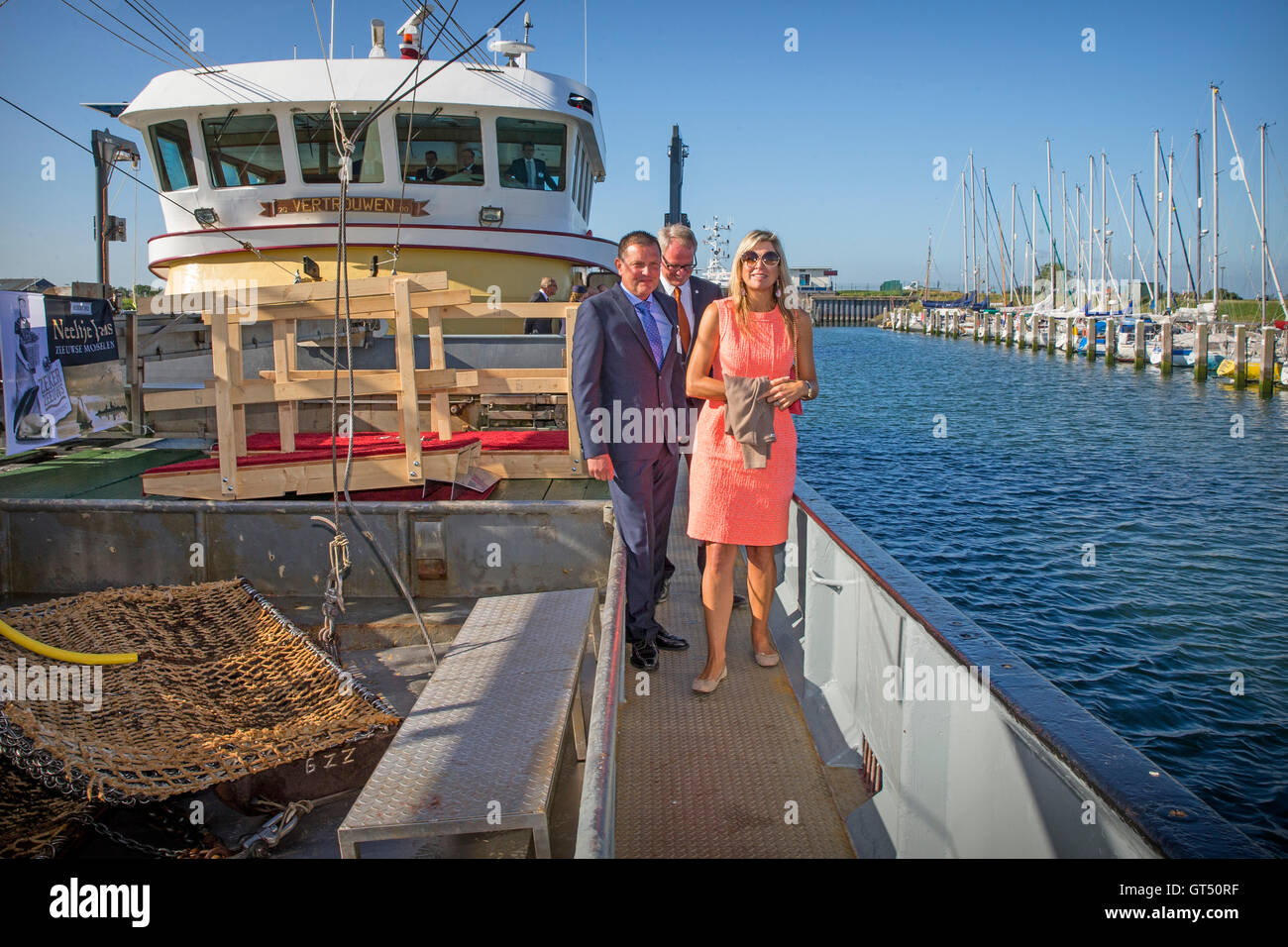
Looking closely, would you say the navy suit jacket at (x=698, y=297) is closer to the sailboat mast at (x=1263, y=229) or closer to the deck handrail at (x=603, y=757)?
the deck handrail at (x=603, y=757)

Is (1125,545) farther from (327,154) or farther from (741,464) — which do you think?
(327,154)

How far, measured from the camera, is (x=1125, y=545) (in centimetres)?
1347

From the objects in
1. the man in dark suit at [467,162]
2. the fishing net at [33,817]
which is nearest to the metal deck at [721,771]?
the fishing net at [33,817]

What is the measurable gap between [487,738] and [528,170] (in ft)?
35.1

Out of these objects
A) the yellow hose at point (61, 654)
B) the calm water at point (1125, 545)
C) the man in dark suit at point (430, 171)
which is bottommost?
the calm water at point (1125, 545)

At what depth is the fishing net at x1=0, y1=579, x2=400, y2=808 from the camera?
340 cm

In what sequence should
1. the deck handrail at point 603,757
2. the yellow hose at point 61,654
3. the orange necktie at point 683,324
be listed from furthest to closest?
the orange necktie at point 683,324
the yellow hose at point 61,654
the deck handrail at point 603,757

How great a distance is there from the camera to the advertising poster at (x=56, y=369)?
26.9 feet

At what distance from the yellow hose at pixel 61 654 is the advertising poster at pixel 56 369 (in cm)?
509

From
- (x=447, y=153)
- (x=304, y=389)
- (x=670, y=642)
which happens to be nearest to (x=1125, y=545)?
(x=447, y=153)

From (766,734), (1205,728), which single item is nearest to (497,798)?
(766,734)

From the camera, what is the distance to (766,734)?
376cm

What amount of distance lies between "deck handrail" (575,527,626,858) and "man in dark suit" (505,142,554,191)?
10.2 meters

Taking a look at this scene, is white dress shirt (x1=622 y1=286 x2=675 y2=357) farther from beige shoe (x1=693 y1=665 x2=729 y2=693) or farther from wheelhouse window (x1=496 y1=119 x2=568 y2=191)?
wheelhouse window (x1=496 y1=119 x2=568 y2=191)
